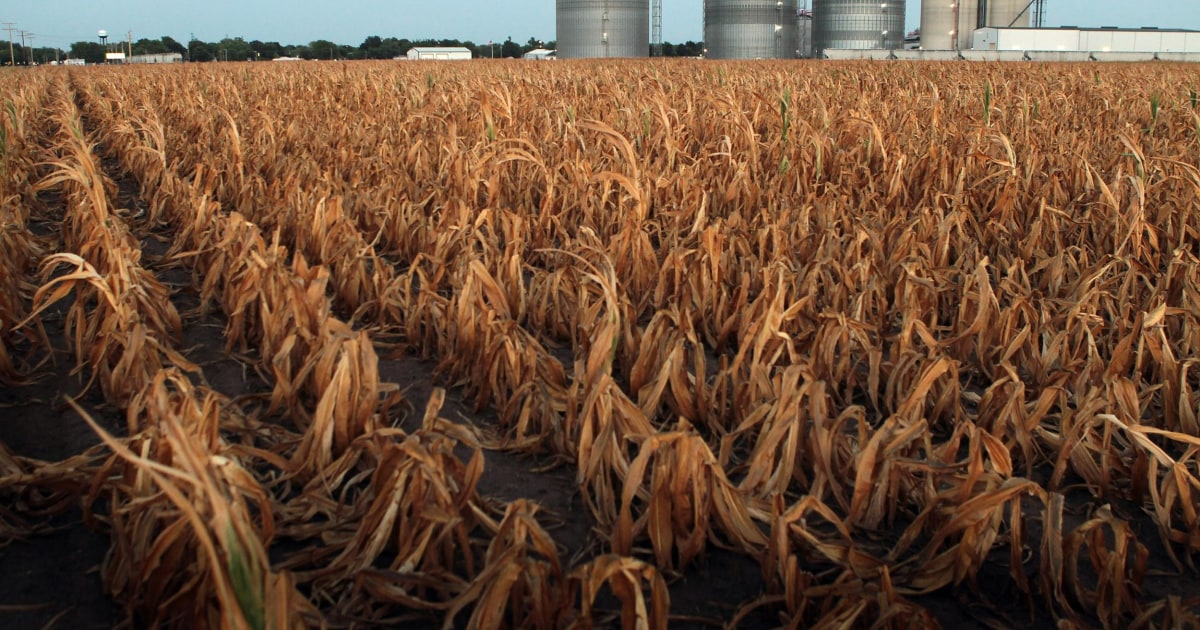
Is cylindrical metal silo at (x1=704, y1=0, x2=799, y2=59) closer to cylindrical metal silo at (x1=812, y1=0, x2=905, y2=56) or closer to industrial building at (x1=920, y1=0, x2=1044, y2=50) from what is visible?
cylindrical metal silo at (x1=812, y1=0, x2=905, y2=56)

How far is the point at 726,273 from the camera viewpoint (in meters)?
3.09

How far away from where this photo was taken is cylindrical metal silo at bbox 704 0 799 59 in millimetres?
34562

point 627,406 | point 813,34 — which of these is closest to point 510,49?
point 813,34

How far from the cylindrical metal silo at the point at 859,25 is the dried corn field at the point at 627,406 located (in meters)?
34.3

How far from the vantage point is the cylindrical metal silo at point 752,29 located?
1361 inches

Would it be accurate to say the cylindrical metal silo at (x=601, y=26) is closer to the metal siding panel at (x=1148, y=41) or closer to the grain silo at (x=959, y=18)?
the grain silo at (x=959, y=18)

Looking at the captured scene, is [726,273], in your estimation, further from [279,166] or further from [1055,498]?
[279,166]

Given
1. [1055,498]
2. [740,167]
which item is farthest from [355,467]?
[740,167]

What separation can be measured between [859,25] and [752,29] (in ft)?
15.4

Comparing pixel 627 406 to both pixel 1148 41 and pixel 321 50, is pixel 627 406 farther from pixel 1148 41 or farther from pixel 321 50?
pixel 321 50

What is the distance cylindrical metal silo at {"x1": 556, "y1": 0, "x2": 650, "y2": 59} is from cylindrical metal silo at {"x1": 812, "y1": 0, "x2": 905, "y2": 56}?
7201mm

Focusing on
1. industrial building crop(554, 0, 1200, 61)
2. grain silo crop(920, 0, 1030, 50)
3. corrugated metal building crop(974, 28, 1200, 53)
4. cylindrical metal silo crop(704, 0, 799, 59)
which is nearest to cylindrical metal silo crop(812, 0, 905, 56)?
industrial building crop(554, 0, 1200, 61)

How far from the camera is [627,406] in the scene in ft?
6.23

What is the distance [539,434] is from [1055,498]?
3.42ft
